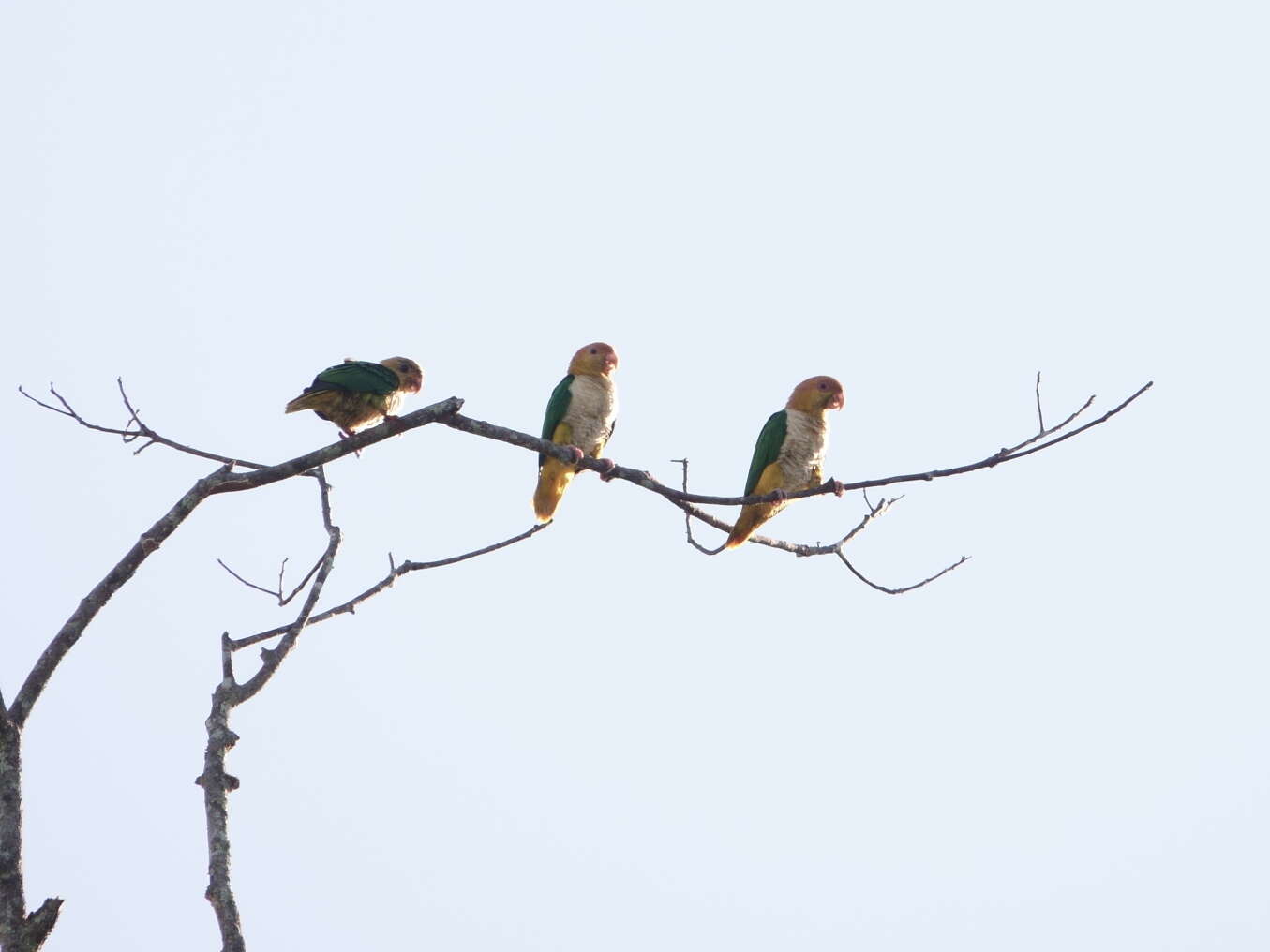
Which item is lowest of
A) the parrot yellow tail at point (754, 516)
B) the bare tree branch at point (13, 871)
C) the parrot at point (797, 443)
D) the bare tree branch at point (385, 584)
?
the bare tree branch at point (13, 871)

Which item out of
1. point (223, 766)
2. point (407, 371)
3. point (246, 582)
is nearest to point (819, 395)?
point (407, 371)

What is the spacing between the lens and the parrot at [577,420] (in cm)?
924

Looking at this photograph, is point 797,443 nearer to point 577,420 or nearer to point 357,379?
point 577,420

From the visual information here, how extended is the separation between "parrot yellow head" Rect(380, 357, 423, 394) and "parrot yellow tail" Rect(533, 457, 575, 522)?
4.72 ft

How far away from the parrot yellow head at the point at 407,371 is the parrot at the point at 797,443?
268 centimetres

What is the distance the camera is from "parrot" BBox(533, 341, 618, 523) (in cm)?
924

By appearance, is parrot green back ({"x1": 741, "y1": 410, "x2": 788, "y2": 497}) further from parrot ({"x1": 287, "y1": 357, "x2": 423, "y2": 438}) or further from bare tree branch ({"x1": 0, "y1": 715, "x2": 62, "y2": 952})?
bare tree branch ({"x1": 0, "y1": 715, "x2": 62, "y2": 952})

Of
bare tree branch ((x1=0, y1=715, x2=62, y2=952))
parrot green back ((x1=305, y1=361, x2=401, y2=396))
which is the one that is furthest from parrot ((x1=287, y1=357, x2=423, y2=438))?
bare tree branch ((x1=0, y1=715, x2=62, y2=952))

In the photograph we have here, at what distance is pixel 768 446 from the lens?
9.59m

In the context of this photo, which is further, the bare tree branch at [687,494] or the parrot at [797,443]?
the parrot at [797,443]

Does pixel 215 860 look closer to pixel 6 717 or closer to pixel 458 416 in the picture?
pixel 6 717

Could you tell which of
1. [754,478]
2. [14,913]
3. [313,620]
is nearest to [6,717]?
[14,913]

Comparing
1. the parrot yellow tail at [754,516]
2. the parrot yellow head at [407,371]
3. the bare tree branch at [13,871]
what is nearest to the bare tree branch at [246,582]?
the bare tree branch at [13,871]

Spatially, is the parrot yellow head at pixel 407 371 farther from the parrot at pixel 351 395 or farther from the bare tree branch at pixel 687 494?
the bare tree branch at pixel 687 494
